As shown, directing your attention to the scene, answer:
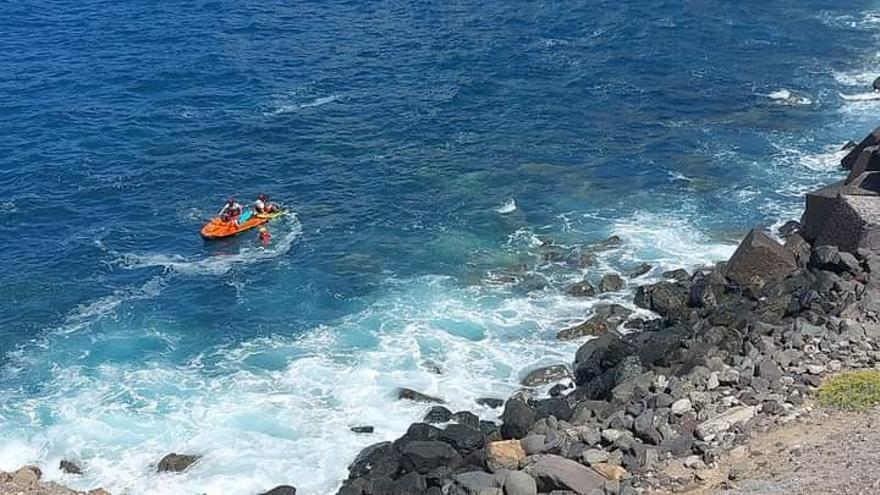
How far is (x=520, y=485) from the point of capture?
33.2 metres

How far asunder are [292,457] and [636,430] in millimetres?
14630

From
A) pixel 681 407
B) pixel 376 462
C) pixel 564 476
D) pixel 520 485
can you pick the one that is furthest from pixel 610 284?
pixel 520 485

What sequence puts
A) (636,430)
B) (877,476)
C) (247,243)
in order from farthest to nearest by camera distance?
(247,243) < (636,430) < (877,476)

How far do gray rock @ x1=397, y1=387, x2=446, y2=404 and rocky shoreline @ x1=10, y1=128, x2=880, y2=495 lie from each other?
7cm

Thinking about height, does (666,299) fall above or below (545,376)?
above

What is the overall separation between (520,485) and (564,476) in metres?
1.49

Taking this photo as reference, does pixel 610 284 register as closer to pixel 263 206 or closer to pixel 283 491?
pixel 263 206

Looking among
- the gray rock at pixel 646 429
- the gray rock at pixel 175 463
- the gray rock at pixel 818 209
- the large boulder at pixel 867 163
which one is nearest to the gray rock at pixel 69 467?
the gray rock at pixel 175 463

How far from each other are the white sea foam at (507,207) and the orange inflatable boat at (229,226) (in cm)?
1467

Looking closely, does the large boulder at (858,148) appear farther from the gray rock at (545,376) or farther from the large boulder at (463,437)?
the large boulder at (463,437)

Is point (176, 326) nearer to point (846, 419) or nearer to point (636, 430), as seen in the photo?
point (636, 430)

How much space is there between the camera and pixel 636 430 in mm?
36094

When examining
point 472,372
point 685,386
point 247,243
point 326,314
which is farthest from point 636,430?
point 247,243

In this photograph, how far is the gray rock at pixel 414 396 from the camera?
45.1 metres
